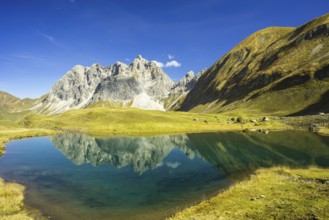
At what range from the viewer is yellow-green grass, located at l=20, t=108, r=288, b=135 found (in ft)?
461

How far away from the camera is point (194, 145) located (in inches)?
3782

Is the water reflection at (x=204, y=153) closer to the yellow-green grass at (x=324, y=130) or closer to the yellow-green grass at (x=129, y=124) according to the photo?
the yellow-green grass at (x=324, y=130)

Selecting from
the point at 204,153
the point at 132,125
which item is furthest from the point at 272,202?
the point at 132,125

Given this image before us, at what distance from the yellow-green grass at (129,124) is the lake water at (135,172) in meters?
38.6

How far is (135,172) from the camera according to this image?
57.3 metres

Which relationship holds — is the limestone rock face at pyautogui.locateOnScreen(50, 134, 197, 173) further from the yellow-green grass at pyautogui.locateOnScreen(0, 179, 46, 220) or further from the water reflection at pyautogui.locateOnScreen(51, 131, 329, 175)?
the yellow-green grass at pyautogui.locateOnScreen(0, 179, 46, 220)

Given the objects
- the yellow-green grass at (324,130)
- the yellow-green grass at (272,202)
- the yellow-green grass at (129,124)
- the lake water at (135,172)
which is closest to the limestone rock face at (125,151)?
the lake water at (135,172)

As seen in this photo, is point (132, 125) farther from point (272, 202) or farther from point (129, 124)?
point (272, 202)

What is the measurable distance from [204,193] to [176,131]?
9926cm

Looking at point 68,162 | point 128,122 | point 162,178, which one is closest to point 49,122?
point 128,122

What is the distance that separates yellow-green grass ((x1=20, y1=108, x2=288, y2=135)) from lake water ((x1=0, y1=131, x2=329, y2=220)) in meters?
38.6

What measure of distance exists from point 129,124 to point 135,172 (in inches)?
3696

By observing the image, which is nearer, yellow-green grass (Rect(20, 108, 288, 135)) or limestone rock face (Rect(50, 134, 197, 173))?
limestone rock face (Rect(50, 134, 197, 173))

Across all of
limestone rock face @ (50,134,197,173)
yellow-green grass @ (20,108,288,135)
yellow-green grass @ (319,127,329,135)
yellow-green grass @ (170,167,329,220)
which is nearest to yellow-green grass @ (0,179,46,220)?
yellow-green grass @ (170,167,329,220)
